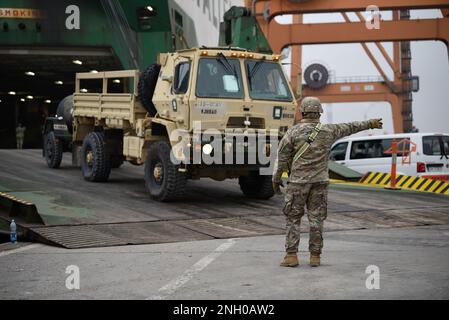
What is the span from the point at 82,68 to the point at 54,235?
21106mm

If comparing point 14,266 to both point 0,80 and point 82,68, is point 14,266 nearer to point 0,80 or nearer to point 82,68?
point 82,68

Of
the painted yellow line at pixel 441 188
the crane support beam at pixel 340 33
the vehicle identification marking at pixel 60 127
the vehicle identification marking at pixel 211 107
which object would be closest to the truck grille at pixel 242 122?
the vehicle identification marking at pixel 211 107

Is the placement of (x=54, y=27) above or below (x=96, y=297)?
above

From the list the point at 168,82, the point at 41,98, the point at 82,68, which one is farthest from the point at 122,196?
the point at 41,98

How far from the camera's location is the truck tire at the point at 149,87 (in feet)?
→ 44.6

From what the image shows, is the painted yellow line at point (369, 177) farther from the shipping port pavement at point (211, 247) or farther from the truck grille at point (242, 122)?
the truck grille at point (242, 122)

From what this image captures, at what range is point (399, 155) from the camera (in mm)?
18031

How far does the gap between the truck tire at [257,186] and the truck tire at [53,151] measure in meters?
5.54

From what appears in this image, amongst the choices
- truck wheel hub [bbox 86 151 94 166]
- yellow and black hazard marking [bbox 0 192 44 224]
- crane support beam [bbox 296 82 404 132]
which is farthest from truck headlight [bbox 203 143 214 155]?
crane support beam [bbox 296 82 404 132]

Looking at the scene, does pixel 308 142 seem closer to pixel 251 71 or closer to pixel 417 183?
pixel 251 71

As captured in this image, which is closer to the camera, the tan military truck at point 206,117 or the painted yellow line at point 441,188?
the tan military truck at point 206,117

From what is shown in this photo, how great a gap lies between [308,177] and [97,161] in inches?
326

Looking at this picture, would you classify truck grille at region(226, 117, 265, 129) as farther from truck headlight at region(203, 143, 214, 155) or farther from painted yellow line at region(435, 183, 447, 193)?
painted yellow line at region(435, 183, 447, 193)

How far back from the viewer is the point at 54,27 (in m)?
24.3
